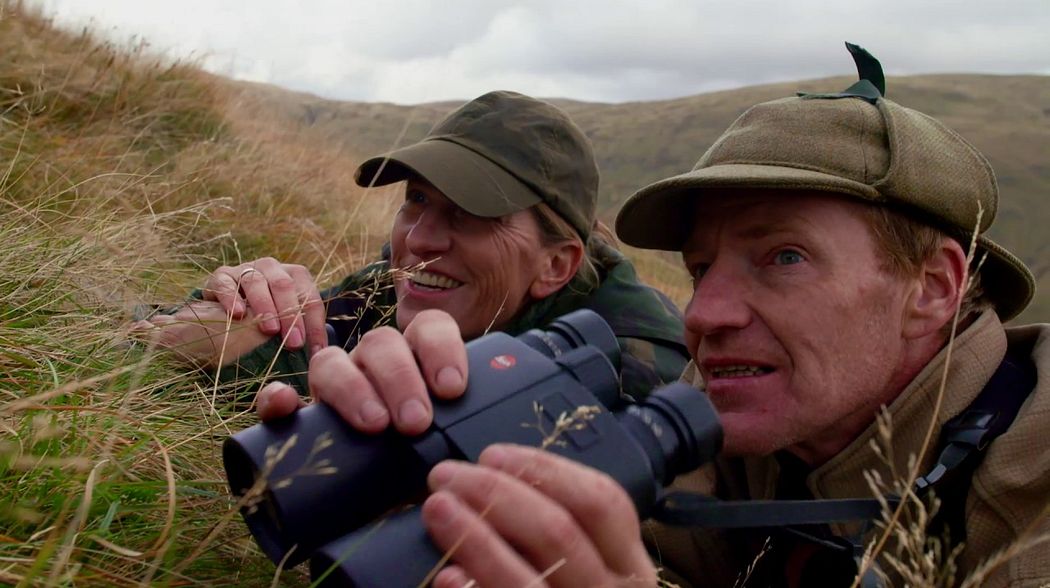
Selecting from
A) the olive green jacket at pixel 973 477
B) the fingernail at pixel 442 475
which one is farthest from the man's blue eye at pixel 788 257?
the fingernail at pixel 442 475

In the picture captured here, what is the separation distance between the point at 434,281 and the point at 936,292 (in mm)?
1802

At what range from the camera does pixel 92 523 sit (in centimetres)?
141

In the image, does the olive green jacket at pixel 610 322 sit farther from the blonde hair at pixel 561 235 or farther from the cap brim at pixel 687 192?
the cap brim at pixel 687 192

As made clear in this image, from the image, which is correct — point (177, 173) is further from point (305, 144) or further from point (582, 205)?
point (305, 144)

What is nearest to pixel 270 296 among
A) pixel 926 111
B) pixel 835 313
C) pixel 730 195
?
pixel 730 195

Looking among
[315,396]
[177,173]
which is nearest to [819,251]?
[315,396]

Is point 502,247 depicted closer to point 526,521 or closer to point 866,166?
point 866,166

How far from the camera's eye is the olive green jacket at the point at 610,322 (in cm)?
296

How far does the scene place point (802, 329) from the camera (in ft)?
6.66

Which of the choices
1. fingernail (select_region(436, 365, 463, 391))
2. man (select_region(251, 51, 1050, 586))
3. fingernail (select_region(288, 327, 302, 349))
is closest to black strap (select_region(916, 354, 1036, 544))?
man (select_region(251, 51, 1050, 586))

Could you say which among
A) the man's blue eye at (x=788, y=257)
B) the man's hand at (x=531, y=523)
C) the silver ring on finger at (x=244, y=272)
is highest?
the man's blue eye at (x=788, y=257)

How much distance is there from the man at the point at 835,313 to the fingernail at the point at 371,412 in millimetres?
1014

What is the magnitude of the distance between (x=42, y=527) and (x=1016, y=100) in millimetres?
141465

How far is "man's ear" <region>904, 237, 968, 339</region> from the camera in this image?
209cm
